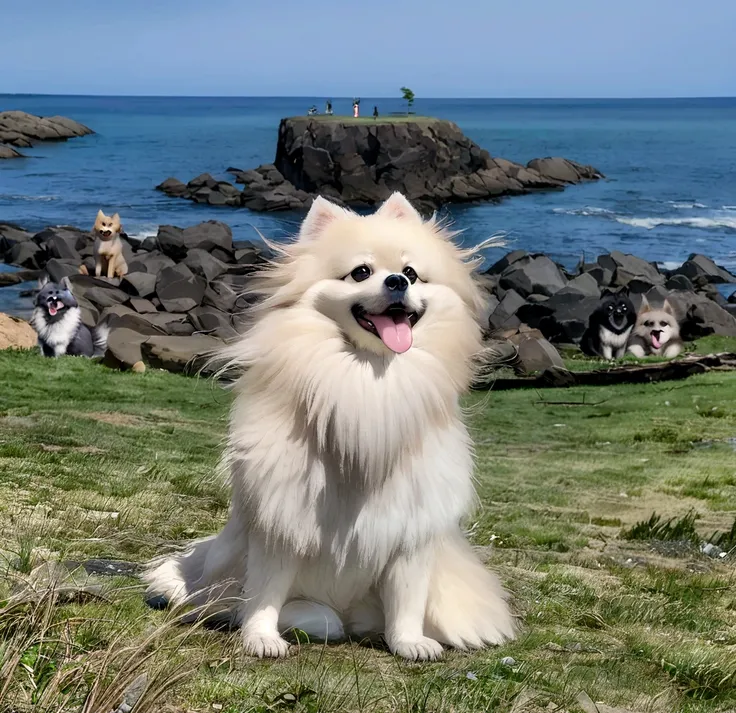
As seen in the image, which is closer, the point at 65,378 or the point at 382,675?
the point at 382,675

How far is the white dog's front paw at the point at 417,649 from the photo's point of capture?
397 centimetres

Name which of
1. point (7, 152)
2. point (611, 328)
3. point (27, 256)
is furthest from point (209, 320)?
point (7, 152)

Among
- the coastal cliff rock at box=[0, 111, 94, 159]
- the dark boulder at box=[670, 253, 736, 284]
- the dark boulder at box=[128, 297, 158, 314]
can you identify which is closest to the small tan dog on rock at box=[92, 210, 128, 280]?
the dark boulder at box=[128, 297, 158, 314]

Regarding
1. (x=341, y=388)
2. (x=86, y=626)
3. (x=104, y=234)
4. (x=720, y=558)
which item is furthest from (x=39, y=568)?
(x=104, y=234)

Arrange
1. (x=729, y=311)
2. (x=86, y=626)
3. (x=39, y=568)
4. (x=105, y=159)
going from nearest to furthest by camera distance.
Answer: (x=86, y=626)
(x=39, y=568)
(x=729, y=311)
(x=105, y=159)

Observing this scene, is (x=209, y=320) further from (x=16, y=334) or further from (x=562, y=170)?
(x=562, y=170)

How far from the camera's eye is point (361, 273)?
4031 millimetres

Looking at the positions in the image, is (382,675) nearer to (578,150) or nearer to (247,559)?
Answer: (247,559)

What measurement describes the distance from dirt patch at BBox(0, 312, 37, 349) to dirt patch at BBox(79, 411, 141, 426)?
24.6 feet

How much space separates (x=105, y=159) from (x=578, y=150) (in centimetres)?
4979

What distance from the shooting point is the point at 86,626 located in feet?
11.8

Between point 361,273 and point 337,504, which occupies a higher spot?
point 361,273

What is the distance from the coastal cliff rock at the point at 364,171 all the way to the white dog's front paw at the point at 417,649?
53.0 m

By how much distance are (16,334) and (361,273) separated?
16.5 metres
